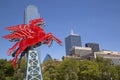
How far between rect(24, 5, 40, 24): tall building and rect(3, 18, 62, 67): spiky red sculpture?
1237 millimetres

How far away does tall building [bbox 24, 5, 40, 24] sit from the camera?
45219mm

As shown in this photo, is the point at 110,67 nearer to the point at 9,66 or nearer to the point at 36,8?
the point at 9,66

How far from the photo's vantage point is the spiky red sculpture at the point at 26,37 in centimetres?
4262

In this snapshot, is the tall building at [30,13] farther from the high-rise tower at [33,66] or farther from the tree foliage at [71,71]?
the tree foliage at [71,71]

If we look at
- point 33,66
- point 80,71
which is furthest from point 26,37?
point 80,71

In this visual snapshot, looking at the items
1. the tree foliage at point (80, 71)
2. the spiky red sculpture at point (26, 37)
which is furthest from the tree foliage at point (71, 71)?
the spiky red sculpture at point (26, 37)

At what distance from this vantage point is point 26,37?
4294 centimetres

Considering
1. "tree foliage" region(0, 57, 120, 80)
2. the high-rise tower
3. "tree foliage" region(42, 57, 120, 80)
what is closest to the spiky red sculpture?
the high-rise tower

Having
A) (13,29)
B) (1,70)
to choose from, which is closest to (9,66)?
(1,70)

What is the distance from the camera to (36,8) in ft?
155

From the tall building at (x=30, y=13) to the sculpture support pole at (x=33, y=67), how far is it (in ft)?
18.6

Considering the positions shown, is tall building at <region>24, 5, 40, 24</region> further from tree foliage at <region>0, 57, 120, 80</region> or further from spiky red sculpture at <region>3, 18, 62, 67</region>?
tree foliage at <region>0, 57, 120, 80</region>

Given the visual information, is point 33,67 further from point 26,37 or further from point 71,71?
point 71,71

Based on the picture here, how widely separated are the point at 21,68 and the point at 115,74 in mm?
26045
